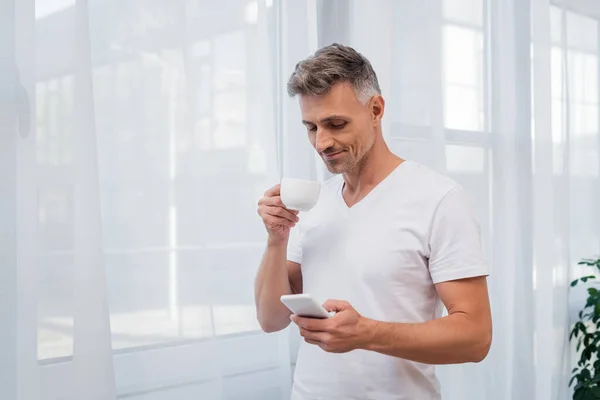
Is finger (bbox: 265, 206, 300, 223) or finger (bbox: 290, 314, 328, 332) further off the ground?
finger (bbox: 265, 206, 300, 223)

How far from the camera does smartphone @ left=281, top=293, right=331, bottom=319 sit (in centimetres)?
119

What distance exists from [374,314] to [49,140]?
0.85m

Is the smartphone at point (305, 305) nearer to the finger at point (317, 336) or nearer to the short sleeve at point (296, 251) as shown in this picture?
the finger at point (317, 336)

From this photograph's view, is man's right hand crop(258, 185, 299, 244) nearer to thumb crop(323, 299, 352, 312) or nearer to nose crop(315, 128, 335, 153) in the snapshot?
nose crop(315, 128, 335, 153)

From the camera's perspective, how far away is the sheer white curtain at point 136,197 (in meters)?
1.55

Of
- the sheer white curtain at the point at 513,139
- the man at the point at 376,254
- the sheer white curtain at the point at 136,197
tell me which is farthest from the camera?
the sheer white curtain at the point at 513,139

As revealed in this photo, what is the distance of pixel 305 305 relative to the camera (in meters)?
1.23

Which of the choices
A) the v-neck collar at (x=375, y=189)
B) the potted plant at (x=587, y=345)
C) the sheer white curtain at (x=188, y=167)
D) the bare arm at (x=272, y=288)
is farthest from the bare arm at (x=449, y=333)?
the potted plant at (x=587, y=345)

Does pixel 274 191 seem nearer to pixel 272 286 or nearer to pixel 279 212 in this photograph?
pixel 279 212

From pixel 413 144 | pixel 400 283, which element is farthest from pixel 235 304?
pixel 413 144

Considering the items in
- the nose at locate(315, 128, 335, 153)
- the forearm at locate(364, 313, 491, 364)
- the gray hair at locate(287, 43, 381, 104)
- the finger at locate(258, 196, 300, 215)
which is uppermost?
the gray hair at locate(287, 43, 381, 104)

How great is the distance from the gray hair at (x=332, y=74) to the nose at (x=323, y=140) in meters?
0.08

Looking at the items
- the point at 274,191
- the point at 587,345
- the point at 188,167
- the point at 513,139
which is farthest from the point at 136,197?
the point at 587,345

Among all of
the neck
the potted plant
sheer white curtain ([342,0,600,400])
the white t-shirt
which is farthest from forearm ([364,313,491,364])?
the potted plant
